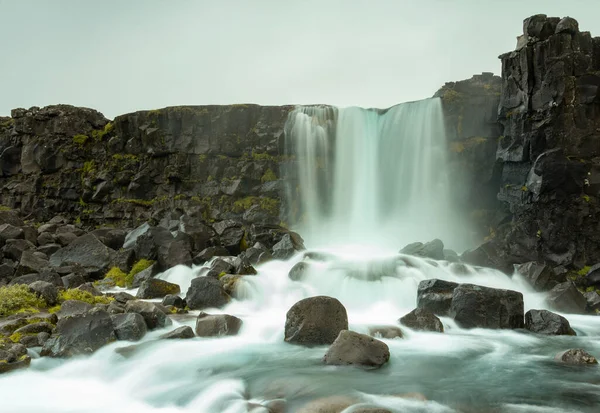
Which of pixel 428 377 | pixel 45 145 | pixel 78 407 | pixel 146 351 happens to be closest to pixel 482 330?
pixel 428 377

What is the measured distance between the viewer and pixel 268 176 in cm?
2931

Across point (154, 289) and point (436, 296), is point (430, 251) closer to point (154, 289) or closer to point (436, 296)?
point (436, 296)

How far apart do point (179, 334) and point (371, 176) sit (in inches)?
736

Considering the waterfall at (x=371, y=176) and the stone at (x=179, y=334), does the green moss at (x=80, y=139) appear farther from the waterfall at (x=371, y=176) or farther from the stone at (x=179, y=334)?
the stone at (x=179, y=334)

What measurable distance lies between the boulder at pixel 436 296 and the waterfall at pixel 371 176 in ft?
39.3

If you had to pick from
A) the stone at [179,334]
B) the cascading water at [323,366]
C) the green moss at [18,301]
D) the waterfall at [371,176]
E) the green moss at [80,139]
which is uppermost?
the green moss at [80,139]

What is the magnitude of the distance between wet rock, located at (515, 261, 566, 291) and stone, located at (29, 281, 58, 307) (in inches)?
600

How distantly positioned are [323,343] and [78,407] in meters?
4.95

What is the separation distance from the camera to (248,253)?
66.0 ft

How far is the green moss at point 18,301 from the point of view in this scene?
11.6 meters

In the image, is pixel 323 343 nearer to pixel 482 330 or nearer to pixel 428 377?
pixel 428 377

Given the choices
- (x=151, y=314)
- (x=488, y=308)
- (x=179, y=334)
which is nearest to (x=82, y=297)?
(x=151, y=314)

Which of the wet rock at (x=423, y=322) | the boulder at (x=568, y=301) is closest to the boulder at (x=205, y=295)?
the wet rock at (x=423, y=322)

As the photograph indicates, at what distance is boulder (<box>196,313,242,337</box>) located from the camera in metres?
11.4
